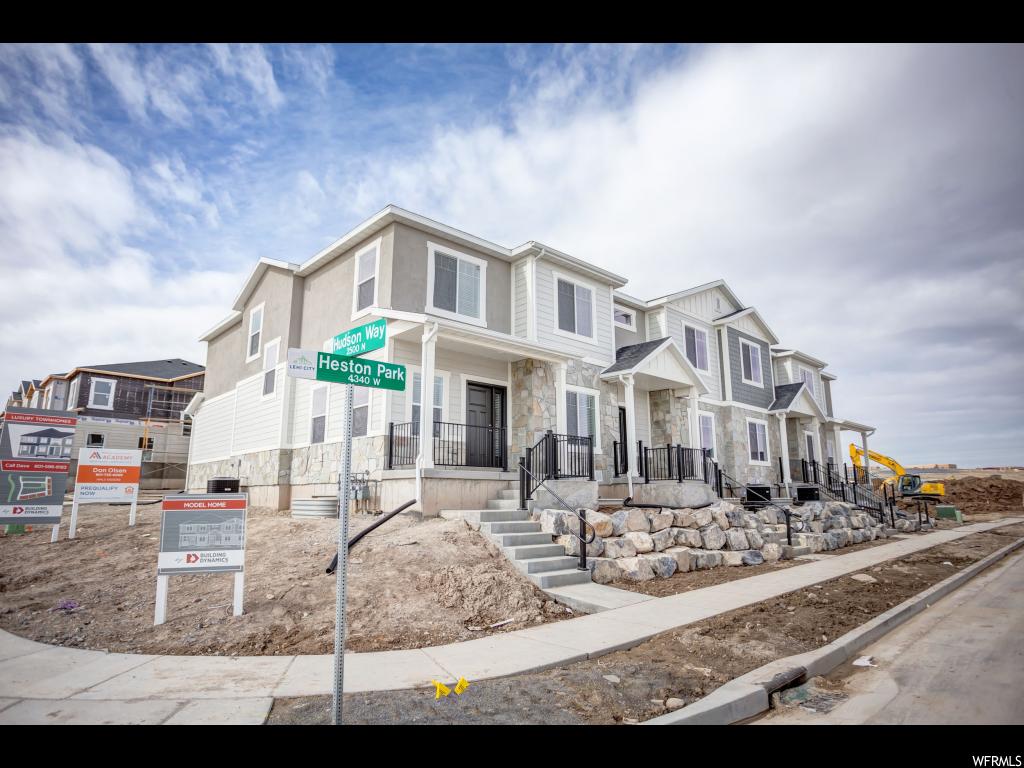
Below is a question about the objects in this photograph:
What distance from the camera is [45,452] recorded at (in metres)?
10.7

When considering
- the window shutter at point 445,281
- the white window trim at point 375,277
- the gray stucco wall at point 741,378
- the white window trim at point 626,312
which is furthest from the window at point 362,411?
the gray stucco wall at point 741,378

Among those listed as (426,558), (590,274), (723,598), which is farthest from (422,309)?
(723,598)

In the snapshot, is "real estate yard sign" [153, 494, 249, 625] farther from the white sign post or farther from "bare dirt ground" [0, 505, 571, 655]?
the white sign post

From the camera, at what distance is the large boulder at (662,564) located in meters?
9.87

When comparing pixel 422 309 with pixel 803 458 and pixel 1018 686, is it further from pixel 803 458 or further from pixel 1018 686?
pixel 803 458

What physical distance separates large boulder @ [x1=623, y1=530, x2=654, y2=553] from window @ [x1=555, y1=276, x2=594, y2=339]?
6576 mm

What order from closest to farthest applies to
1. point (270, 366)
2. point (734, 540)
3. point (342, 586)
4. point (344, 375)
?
point (342, 586) < point (344, 375) < point (734, 540) < point (270, 366)

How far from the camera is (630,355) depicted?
661 inches

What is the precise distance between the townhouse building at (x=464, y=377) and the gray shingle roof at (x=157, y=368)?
17013 mm

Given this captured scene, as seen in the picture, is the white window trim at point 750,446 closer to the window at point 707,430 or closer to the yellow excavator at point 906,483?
the window at point 707,430

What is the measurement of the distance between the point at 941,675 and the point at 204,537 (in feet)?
24.9

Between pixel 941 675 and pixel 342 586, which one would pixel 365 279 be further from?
pixel 941 675

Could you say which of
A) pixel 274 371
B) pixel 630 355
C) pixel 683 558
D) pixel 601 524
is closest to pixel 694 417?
pixel 630 355
